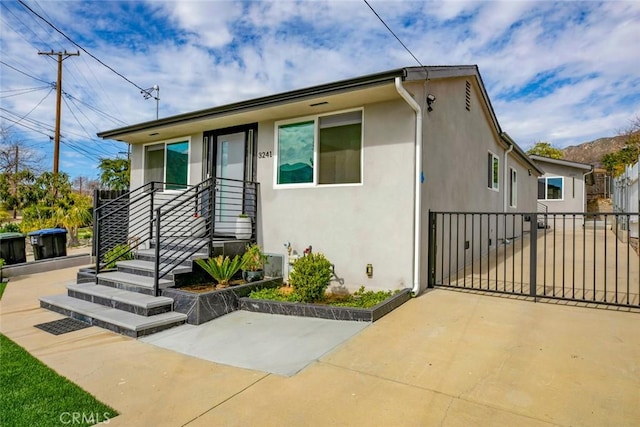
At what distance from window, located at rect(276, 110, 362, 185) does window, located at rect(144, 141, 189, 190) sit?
2830 mm

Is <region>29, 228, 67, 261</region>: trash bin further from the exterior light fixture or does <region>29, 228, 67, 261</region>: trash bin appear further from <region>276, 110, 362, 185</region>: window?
the exterior light fixture

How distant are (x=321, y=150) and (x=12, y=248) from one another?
8.18 metres

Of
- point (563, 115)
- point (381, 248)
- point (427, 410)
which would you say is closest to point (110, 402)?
point (427, 410)

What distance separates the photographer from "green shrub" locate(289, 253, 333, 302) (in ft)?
16.1

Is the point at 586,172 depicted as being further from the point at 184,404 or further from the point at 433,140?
the point at 184,404

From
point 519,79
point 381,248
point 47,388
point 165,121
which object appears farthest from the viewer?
point 519,79

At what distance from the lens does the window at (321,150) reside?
5941mm

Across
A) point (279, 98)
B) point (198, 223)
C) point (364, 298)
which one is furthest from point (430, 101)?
point (198, 223)

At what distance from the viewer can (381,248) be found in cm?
555

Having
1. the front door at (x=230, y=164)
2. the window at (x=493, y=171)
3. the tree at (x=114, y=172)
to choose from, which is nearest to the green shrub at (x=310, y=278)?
the front door at (x=230, y=164)

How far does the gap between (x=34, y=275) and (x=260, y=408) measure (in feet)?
28.2

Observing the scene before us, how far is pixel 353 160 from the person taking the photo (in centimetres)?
592

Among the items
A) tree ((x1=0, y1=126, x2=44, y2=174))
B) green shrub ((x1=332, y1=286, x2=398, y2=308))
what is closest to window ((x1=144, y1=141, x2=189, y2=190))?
green shrub ((x1=332, y1=286, x2=398, y2=308))

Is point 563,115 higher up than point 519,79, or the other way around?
point 563,115
